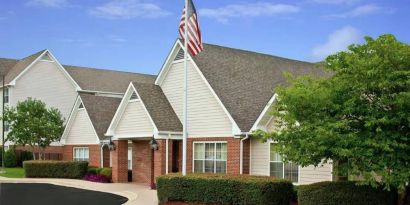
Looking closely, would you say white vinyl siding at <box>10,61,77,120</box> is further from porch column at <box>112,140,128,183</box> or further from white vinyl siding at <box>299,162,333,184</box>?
white vinyl siding at <box>299,162,333,184</box>

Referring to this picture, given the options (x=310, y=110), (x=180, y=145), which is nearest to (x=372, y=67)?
(x=310, y=110)

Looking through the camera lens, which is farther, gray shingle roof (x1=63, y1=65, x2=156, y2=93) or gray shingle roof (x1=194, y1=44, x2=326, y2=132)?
gray shingle roof (x1=63, y1=65, x2=156, y2=93)

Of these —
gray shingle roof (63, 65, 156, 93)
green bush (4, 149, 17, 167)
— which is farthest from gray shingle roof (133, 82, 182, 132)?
gray shingle roof (63, 65, 156, 93)

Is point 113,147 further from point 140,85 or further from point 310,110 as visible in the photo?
point 310,110

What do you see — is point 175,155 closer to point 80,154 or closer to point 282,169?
point 282,169

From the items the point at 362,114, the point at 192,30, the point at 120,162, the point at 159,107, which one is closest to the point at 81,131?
the point at 120,162

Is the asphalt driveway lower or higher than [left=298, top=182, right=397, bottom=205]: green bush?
lower

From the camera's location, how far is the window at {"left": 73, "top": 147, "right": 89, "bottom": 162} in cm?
4050

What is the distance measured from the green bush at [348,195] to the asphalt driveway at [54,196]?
361 inches

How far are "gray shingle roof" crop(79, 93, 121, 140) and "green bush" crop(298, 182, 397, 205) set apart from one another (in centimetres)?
2336

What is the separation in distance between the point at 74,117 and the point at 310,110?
28317mm

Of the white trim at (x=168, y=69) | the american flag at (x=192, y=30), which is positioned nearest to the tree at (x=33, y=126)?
the white trim at (x=168, y=69)

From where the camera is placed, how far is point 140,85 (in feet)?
104

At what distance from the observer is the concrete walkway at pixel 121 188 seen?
78.8 feet
